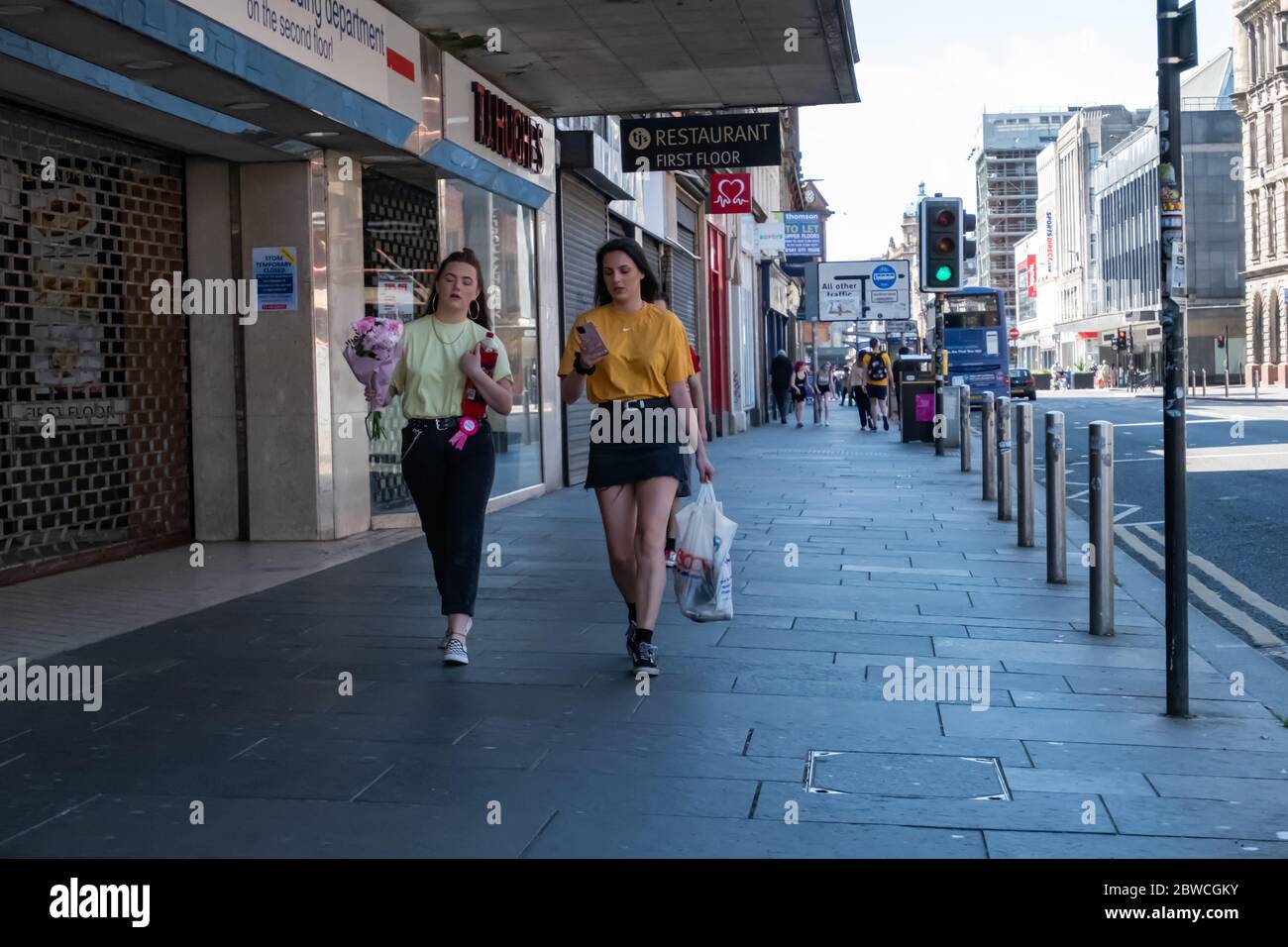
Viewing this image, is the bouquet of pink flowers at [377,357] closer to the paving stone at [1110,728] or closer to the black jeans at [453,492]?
the black jeans at [453,492]

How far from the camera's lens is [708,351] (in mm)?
31484

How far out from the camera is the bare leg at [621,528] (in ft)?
21.0

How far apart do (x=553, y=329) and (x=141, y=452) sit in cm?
664

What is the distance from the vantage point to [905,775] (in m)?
4.70

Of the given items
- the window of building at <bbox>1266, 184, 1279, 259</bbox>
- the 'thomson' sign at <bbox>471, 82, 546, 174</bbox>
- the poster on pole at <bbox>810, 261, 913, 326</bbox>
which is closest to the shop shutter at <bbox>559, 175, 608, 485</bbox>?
the 'thomson' sign at <bbox>471, 82, 546, 174</bbox>

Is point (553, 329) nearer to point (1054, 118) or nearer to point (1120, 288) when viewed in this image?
point (1120, 288)

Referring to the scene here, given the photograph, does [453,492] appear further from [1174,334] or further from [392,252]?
[392,252]

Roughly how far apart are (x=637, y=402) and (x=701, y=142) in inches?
389

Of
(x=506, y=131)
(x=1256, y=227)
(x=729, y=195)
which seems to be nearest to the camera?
(x=506, y=131)

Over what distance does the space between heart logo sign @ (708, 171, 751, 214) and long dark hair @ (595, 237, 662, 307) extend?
2281 centimetres

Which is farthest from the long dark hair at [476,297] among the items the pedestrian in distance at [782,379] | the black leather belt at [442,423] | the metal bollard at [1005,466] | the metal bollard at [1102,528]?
the pedestrian in distance at [782,379]

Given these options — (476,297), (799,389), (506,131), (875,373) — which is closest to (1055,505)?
(476,297)

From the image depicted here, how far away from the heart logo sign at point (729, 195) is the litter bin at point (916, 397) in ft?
15.4
